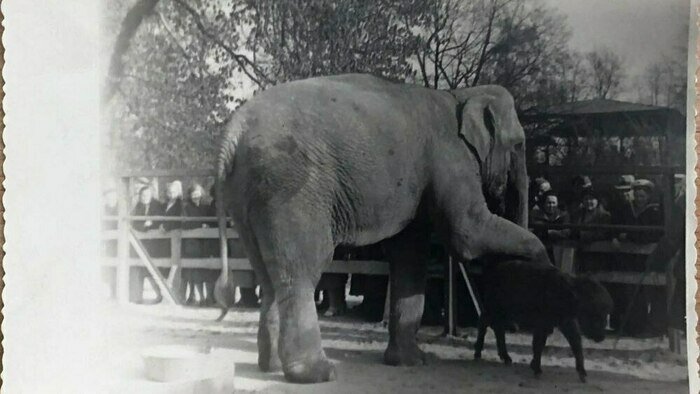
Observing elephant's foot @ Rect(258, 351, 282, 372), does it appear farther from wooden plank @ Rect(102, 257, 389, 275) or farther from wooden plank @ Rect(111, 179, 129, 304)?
wooden plank @ Rect(111, 179, 129, 304)

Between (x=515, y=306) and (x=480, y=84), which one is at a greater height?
(x=480, y=84)

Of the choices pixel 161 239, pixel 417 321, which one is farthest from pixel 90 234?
pixel 417 321

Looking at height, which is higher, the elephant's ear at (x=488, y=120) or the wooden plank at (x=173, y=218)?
the elephant's ear at (x=488, y=120)

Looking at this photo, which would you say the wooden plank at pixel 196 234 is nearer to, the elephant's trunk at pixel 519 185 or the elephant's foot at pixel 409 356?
the elephant's foot at pixel 409 356

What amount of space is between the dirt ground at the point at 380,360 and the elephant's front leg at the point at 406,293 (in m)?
0.02

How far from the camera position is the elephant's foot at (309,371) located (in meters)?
1.70

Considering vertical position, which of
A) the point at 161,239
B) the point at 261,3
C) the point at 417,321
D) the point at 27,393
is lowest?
the point at 27,393

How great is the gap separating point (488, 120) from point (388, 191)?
260 millimetres

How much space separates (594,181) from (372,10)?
570 millimetres

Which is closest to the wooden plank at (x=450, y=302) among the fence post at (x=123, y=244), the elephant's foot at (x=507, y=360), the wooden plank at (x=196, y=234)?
the elephant's foot at (x=507, y=360)

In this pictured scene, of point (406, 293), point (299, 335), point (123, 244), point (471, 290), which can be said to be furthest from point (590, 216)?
point (123, 244)

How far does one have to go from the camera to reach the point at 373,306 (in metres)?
1.79

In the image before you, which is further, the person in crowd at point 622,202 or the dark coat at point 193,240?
the dark coat at point 193,240

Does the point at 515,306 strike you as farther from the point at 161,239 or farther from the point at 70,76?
the point at 70,76
